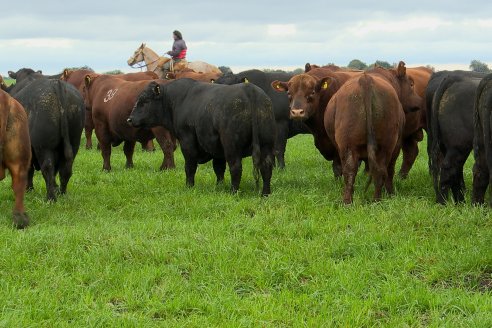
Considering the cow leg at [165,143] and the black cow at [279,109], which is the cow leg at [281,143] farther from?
the cow leg at [165,143]

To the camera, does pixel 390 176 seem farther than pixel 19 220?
Yes

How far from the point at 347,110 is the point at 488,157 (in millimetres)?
2169

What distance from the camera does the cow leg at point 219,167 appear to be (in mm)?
10234

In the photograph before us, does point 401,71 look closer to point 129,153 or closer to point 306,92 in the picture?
point 306,92

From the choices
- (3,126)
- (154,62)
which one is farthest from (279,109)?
(154,62)

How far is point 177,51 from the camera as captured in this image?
23.7 meters

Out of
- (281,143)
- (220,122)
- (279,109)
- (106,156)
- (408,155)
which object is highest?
(220,122)

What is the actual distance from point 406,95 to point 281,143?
2577mm

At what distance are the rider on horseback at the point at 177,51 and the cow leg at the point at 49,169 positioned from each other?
14.9 meters

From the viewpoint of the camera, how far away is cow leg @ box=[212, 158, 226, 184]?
10.2 meters

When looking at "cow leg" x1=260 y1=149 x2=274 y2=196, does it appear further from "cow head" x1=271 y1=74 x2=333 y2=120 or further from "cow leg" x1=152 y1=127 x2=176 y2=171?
"cow leg" x1=152 y1=127 x2=176 y2=171

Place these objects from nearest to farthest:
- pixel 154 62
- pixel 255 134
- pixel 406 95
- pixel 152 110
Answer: pixel 255 134 < pixel 406 95 < pixel 152 110 < pixel 154 62

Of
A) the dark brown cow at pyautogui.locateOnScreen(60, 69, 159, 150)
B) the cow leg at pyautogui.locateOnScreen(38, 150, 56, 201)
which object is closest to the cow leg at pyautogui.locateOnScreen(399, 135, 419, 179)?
the cow leg at pyautogui.locateOnScreen(38, 150, 56, 201)

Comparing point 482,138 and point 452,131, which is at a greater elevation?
point 482,138
